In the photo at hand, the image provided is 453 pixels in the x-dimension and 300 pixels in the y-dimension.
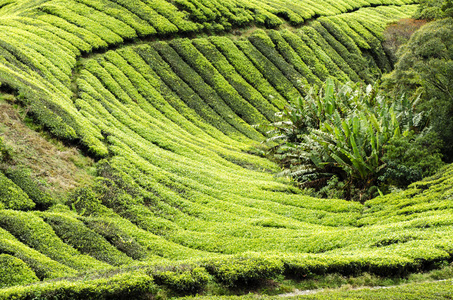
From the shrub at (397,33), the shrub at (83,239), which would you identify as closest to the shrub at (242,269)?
the shrub at (83,239)

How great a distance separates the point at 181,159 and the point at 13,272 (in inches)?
496

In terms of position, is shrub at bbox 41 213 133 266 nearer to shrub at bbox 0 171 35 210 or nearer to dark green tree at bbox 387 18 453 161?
shrub at bbox 0 171 35 210

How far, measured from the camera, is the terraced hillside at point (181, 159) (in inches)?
463

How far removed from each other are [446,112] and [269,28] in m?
24.8

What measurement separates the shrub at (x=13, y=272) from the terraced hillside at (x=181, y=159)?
5 centimetres

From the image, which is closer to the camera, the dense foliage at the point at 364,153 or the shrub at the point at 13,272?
the shrub at the point at 13,272

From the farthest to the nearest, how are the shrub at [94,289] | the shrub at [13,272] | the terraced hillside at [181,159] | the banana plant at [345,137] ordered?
the banana plant at [345,137] → the terraced hillside at [181,159] → the shrub at [13,272] → the shrub at [94,289]

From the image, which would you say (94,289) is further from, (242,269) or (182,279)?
(242,269)

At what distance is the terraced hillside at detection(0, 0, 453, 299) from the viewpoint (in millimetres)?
11758

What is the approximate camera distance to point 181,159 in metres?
23.0

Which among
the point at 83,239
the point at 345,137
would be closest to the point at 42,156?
the point at 83,239

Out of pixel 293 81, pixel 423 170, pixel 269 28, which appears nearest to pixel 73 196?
pixel 423 170

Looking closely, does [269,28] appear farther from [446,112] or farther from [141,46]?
[446,112]

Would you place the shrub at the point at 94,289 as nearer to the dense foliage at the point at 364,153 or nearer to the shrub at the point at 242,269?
the shrub at the point at 242,269
